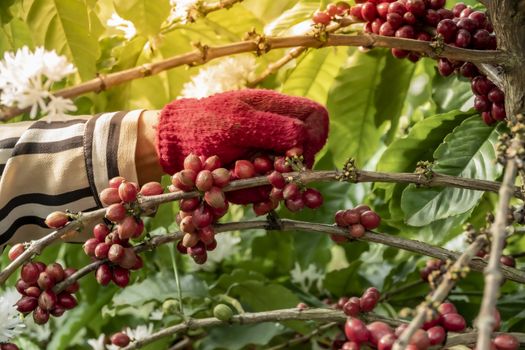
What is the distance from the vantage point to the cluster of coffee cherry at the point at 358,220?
744mm

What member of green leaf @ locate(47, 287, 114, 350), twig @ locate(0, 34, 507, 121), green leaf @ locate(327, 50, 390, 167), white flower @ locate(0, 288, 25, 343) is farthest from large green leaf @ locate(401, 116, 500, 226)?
green leaf @ locate(47, 287, 114, 350)

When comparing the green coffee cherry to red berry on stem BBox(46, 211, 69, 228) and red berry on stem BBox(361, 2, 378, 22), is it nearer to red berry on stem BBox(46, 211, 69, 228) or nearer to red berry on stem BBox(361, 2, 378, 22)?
red berry on stem BBox(46, 211, 69, 228)

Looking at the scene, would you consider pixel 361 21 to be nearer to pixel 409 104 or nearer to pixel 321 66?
pixel 321 66

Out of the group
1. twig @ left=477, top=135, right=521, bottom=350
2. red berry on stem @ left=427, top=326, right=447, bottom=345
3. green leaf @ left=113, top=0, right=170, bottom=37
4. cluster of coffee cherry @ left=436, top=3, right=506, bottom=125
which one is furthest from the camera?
green leaf @ left=113, top=0, right=170, bottom=37

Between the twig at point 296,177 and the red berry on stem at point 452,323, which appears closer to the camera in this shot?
the red berry on stem at point 452,323

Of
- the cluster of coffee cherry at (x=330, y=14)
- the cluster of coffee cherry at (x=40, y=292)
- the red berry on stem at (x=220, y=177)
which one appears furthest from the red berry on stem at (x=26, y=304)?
the cluster of coffee cherry at (x=330, y=14)

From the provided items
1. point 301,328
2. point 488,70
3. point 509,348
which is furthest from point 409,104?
point 509,348

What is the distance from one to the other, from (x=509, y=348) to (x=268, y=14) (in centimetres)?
75

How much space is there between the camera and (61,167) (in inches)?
34.7

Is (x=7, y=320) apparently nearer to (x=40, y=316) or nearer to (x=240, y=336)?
(x=40, y=316)

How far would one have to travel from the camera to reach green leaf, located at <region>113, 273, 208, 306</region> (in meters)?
1.17

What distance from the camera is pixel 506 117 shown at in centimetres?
83

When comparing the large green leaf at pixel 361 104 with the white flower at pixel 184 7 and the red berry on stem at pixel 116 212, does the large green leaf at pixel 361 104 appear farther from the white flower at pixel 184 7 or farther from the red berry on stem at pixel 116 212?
the red berry on stem at pixel 116 212

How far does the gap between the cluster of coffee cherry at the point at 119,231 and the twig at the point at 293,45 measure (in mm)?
128
